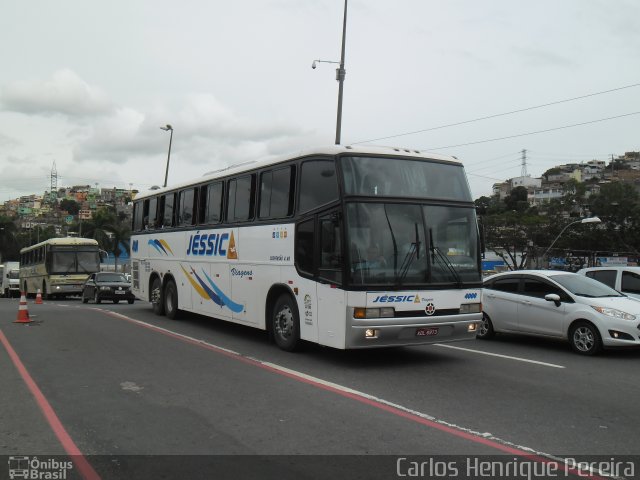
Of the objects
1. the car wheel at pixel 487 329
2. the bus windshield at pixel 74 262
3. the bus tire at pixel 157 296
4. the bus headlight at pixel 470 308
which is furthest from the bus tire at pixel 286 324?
the bus windshield at pixel 74 262

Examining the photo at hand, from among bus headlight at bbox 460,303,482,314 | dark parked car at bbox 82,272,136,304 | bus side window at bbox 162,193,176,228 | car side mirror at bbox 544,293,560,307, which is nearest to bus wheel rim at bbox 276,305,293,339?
bus headlight at bbox 460,303,482,314

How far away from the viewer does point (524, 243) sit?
204ft

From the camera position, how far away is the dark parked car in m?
27.6

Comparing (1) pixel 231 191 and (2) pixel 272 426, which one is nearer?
(2) pixel 272 426

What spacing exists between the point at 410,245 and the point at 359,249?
840 mm

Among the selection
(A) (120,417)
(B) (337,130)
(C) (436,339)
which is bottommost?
(A) (120,417)

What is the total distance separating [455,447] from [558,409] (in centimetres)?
201

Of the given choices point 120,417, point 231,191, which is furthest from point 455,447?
point 231,191

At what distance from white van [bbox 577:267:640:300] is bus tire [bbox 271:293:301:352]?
7.72m

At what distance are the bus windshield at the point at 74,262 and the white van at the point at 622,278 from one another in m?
28.2

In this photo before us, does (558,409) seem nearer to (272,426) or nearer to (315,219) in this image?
(272,426)

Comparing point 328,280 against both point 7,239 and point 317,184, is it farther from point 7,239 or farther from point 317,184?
point 7,239

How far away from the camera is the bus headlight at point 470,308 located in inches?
362

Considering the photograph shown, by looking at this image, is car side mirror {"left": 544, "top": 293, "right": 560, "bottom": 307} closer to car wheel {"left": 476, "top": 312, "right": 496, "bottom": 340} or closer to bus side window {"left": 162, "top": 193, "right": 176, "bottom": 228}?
car wheel {"left": 476, "top": 312, "right": 496, "bottom": 340}
